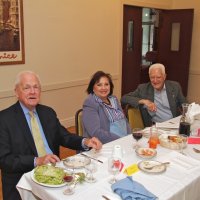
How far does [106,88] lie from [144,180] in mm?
1101

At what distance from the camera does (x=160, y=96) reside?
306cm

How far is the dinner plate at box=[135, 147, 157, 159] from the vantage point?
1.78 metres

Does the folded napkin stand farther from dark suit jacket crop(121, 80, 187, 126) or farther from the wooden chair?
dark suit jacket crop(121, 80, 187, 126)

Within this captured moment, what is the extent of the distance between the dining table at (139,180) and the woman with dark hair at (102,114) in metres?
0.33

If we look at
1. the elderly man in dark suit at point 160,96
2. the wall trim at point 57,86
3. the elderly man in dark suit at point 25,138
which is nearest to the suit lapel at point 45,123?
the elderly man in dark suit at point 25,138

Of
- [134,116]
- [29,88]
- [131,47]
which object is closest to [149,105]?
[134,116]

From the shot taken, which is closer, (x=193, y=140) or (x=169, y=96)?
(x=193, y=140)

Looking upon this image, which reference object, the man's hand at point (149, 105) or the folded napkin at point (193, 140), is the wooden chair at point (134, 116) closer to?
the man's hand at point (149, 105)

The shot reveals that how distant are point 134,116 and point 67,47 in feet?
6.48

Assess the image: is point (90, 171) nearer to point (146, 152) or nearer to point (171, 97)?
point (146, 152)

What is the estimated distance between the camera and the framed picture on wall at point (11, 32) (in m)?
3.51

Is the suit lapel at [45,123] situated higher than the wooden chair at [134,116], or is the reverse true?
the suit lapel at [45,123]

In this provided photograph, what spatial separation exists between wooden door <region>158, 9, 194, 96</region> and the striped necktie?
476 cm

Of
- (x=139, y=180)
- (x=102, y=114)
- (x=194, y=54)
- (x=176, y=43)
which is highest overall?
(x=176, y=43)
